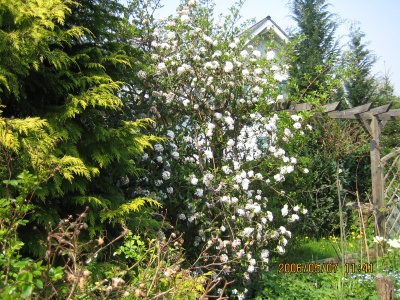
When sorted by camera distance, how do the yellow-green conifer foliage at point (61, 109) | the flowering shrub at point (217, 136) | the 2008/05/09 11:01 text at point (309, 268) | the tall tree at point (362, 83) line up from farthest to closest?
the tall tree at point (362, 83) → the 2008/05/09 11:01 text at point (309, 268) → the flowering shrub at point (217, 136) → the yellow-green conifer foliage at point (61, 109)

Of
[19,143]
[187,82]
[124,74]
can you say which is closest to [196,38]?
[187,82]

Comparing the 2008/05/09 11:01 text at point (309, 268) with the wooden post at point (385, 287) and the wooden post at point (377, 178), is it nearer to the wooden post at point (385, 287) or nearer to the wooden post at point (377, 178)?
the wooden post at point (377, 178)

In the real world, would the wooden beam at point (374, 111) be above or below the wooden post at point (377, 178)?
above

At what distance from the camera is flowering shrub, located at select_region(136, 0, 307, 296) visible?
4.32 metres

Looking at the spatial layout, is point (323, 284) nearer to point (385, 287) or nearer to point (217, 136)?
point (385, 287)

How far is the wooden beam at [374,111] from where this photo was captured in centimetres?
650

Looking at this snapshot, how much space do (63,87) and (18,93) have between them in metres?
0.47

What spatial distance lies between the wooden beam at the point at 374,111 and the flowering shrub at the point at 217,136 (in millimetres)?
1873

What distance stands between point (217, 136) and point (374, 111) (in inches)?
117

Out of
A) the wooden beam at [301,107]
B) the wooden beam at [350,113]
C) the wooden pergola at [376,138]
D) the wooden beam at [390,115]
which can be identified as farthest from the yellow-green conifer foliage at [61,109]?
the wooden beam at [390,115]

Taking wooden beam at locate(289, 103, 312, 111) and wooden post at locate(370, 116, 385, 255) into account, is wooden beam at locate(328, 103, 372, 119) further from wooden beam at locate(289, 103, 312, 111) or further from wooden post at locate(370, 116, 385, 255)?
wooden beam at locate(289, 103, 312, 111)

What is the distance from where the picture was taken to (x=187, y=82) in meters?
4.70

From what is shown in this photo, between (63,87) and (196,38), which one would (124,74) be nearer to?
(63,87)
